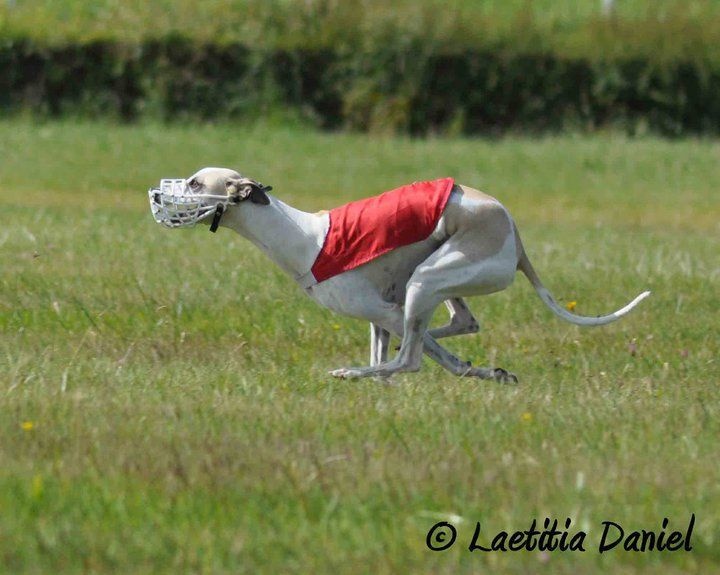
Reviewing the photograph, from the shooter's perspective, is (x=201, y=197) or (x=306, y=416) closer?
(x=306, y=416)

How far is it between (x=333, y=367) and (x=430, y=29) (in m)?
13.3

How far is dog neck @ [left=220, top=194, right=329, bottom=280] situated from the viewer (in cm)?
693

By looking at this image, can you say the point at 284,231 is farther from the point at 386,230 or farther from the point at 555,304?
the point at 555,304

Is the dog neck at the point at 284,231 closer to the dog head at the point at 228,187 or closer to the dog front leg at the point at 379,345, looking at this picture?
the dog head at the point at 228,187

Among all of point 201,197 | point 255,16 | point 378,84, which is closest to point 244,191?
point 201,197

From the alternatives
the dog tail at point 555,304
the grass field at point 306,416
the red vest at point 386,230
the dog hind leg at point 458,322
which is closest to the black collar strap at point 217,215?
the red vest at point 386,230

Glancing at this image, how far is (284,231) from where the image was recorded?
6.95 m

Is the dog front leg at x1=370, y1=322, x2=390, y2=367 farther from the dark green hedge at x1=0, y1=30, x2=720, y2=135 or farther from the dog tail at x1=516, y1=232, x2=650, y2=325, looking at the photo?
the dark green hedge at x1=0, y1=30, x2=720, y2=135

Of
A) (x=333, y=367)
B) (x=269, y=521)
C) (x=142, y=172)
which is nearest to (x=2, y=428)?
(x=269, y=521)

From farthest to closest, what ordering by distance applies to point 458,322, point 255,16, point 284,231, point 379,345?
point 255,16
point 458,322
point 379,345
point 284,231

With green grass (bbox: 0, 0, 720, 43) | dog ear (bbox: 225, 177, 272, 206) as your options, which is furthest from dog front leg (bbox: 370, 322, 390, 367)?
green grass (bbox: 0, 0, 720, 43)

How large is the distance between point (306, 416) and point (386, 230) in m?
1.10

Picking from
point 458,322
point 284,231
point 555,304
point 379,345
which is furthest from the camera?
point 458,322

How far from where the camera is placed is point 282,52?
20.3 m
